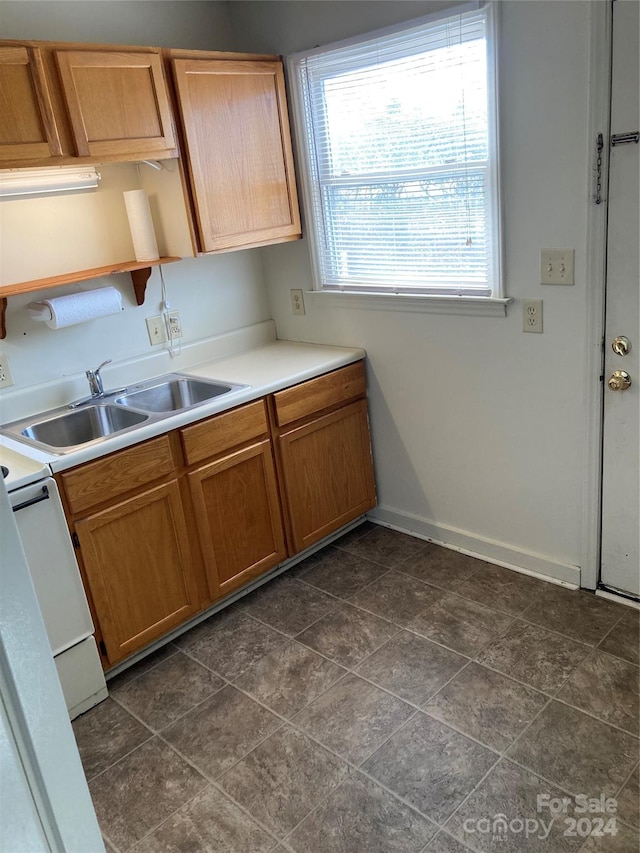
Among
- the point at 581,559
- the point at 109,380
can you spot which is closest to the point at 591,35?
the point at 581,559

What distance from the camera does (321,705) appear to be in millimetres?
2189

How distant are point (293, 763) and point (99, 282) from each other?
73.7 inches

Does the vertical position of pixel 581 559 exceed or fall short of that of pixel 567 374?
it falls short

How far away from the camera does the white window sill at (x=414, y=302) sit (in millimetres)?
2531

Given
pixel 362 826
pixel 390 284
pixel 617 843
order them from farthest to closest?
pixel 390 284 → pixel 362 826 → pixel 617 843

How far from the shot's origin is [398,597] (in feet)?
8.80

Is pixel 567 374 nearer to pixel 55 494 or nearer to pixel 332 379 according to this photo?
pixel 332 379

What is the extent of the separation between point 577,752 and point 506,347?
1.34 m

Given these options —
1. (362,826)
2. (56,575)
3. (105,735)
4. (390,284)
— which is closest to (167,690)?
(105,735)

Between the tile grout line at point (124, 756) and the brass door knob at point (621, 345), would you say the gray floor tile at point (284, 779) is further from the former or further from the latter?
the brass door knob at point (621, 345)

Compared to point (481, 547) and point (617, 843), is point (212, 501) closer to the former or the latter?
point (481, 547)

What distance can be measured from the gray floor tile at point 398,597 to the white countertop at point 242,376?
876mm

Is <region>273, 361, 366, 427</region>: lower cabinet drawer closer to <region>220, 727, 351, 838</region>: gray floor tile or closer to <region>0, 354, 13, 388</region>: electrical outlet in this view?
<region>0, 354, 13, 388</region>: electrical outlet

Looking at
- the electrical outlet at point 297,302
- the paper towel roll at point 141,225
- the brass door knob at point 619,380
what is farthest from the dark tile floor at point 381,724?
the paper towel roll at point 141,225
